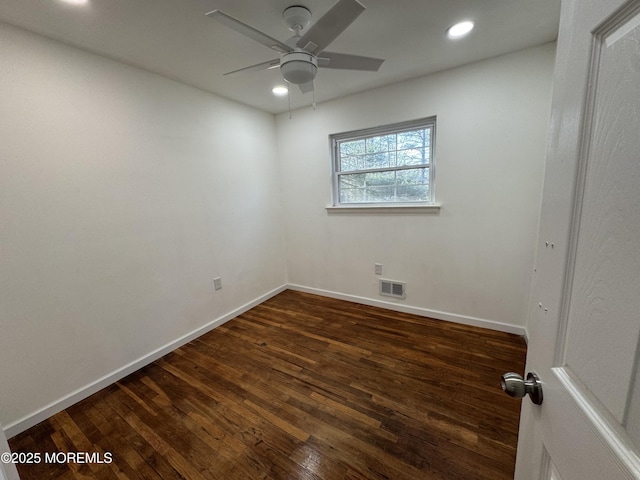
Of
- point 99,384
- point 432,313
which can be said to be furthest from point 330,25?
point 99,384

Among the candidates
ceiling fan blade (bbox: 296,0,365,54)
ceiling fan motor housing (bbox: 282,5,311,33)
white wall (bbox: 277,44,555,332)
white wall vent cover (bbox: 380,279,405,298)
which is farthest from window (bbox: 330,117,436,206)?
ceiling fan blade (bbox: 296,0,365,54)

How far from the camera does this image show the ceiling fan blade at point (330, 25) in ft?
3.80

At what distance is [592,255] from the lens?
1.39 feet

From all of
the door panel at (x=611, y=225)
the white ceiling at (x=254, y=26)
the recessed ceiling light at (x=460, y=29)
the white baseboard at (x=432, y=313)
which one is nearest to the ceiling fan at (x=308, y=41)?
the white ceiling at (x=254, y=26)

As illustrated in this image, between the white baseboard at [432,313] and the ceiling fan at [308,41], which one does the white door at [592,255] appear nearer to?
the ceiling fan at [308,41]

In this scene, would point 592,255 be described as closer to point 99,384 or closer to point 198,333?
point 99,384

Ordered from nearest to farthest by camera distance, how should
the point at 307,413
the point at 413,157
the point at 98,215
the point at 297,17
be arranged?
the point at 297,17 → the point at 307,413 → the point at 98,215 → the point at 413,157

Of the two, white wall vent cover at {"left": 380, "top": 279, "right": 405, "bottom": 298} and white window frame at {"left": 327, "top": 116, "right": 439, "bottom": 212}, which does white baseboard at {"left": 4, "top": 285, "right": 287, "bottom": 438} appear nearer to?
white wall vent cover at {"left": 380, "top": 279, "right": 405, "bottom": 298}

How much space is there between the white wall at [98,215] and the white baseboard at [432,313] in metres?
1.39

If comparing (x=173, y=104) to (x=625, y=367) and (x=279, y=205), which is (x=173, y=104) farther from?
(x=625, y=367)

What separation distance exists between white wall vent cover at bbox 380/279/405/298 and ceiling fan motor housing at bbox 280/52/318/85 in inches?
88.6

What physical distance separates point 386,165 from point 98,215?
266cm

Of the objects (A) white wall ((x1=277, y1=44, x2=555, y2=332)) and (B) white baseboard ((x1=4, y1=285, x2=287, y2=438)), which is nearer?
(B) white baseboard ((x1=4, y1=285, x2=287, y2=438))

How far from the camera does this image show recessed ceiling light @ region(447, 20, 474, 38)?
5.63 ft
